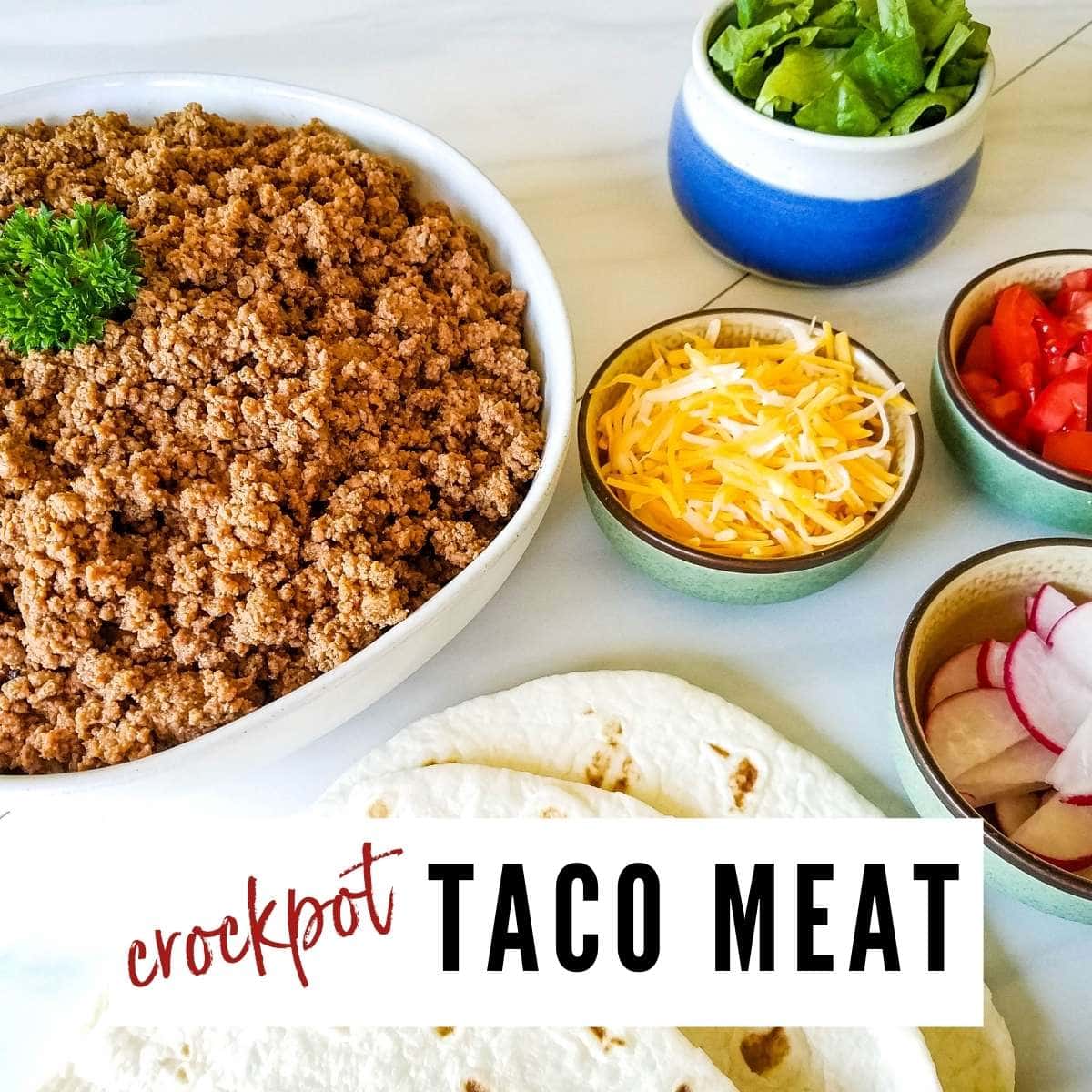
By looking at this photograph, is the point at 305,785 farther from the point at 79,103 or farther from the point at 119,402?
the point at 79,103

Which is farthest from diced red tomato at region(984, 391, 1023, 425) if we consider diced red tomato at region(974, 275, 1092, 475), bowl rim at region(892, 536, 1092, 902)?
bowl rim at region(892, 536, 1092, 902)

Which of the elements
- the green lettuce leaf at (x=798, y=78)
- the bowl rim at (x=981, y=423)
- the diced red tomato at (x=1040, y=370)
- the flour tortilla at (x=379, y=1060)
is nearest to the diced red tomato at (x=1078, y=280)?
the diced red tomato at (x=1040, y=370)

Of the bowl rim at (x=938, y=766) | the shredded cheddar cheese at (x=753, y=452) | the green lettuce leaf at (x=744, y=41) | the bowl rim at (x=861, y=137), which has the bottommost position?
the bowl rim at (x=938, y=766)

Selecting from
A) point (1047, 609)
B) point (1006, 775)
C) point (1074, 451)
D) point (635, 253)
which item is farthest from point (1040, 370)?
point (635, 253)

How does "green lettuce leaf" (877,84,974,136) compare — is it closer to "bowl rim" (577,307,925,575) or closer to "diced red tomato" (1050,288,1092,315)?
"diced red tomato" (1050,288,1092,315)

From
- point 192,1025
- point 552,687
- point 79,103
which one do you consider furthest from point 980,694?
point 79,103

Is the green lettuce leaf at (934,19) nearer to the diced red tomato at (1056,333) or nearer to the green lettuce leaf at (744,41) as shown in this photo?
the green lettuce leaf at (744,41)
